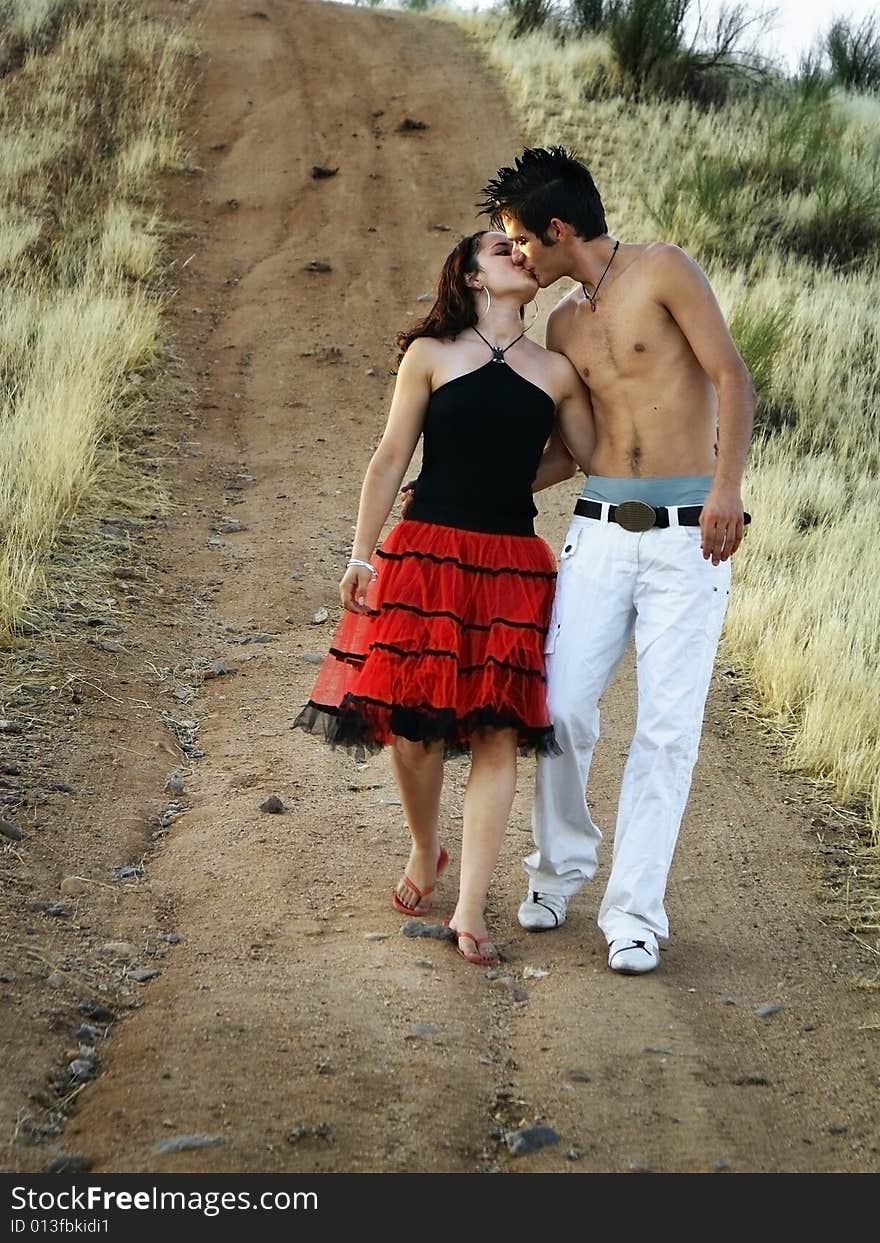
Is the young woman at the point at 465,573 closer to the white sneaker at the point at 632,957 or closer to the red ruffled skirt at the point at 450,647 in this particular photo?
the red ruffled skirt at the point at 450,647

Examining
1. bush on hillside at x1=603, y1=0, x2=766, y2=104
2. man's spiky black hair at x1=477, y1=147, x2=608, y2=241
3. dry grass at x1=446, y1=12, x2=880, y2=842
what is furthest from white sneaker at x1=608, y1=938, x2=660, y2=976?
bush on hillside at x1=603, y1=0, x2=766, y2=104

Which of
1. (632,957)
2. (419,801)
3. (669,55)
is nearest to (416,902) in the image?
(419,801)

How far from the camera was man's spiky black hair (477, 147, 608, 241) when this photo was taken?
149 inches

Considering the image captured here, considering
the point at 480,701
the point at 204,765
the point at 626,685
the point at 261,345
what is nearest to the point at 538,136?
the point at 261,345

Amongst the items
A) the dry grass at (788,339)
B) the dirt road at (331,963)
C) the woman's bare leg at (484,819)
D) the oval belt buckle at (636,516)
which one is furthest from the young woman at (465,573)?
the dry grass at (788,339)

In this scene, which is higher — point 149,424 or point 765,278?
point 765,278

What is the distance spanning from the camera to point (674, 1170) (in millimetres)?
2859

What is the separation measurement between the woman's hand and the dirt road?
90cm

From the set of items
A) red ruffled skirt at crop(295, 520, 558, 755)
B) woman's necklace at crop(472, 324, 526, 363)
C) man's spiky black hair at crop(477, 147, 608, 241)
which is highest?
man's spiky black hair at crop(477, 147, 608, 241)

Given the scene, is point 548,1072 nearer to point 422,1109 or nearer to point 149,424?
point 422,1109

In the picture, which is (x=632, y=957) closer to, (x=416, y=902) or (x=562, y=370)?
(x=416, y=902)

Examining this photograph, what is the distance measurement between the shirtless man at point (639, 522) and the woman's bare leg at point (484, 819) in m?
0.18

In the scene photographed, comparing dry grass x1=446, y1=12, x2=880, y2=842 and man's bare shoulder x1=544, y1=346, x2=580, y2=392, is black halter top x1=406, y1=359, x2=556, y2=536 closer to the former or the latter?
man's bare shoulder x1=544, y1=346, x2=580, y2=392

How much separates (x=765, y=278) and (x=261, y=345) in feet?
15.2
